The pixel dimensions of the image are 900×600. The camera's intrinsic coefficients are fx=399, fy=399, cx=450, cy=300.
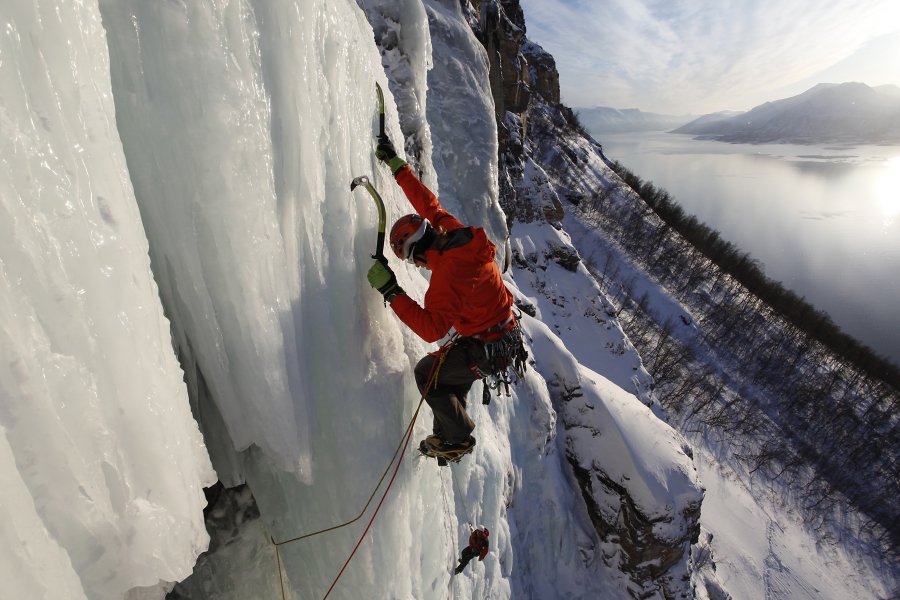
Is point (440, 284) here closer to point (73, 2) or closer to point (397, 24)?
point (73, 2)

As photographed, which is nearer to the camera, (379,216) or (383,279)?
(383,279)

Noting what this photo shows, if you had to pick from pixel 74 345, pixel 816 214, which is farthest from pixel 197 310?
pixel 816 214

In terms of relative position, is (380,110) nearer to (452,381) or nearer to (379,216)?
(379,216)

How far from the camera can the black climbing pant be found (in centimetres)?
275

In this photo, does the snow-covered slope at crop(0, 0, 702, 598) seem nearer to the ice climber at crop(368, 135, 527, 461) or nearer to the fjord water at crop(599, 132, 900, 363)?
the ice climber at crop(368, 135, 527, 461)

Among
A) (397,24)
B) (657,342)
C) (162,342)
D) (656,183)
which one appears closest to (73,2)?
(162,342)

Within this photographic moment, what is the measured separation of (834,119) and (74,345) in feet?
740

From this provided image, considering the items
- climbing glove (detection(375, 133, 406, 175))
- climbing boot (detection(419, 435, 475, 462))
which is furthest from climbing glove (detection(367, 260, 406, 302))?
climbing boot (detection(419, 435, 475, 462))

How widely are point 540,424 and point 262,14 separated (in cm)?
712

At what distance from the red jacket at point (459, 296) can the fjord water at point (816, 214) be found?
54907mm

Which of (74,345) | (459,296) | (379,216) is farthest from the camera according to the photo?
(459,296)

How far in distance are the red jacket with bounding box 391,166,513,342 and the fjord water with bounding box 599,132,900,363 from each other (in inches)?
2162

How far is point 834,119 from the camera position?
154375 millimetres

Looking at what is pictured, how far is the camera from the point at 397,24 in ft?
14.6
